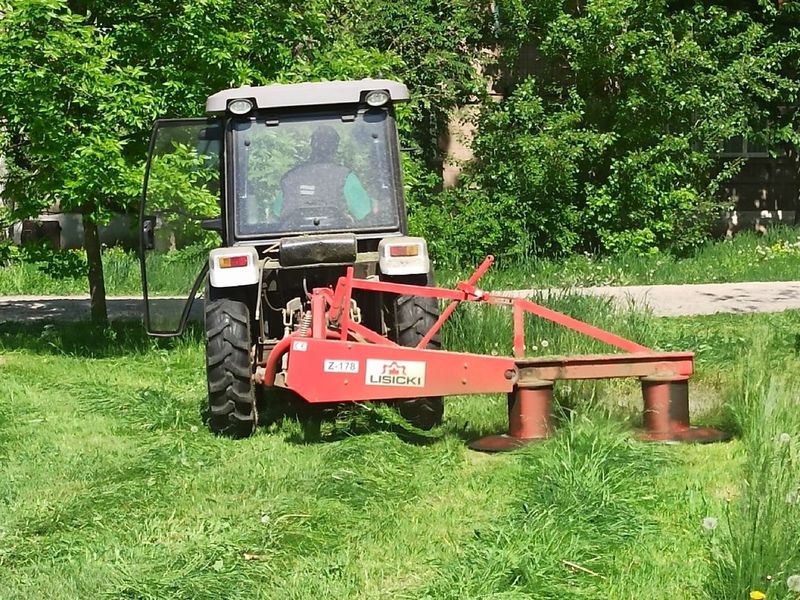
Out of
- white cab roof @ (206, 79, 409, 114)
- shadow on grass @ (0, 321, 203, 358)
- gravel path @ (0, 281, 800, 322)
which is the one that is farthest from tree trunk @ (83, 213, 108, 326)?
white cab roof @ (206, 79, 409, 114)

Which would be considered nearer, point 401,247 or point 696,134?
point 401,247

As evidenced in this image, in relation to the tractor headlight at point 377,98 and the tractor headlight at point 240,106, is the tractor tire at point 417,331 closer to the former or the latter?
the tractor headlight at point 377,98

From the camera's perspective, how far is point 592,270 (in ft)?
49.2

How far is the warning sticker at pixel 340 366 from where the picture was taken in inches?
241

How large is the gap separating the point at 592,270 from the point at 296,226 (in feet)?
27.2

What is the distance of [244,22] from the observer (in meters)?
10.4

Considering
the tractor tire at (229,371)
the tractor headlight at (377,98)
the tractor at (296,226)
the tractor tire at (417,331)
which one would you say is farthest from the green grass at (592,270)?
the tractor tire at (417,331)

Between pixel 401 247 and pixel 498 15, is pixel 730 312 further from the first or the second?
pixel 498 15

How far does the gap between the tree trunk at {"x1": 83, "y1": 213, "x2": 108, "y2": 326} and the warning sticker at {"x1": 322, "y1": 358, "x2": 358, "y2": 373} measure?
5.54 meters

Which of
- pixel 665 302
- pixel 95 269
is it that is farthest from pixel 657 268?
pixel 95 269

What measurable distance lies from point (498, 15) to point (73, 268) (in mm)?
9356

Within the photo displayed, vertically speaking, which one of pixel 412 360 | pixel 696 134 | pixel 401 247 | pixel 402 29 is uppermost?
pixel 402 29

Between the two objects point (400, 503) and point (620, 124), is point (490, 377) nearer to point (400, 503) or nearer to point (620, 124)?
point (400, 503)

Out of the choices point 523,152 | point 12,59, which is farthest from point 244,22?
point 523,152
